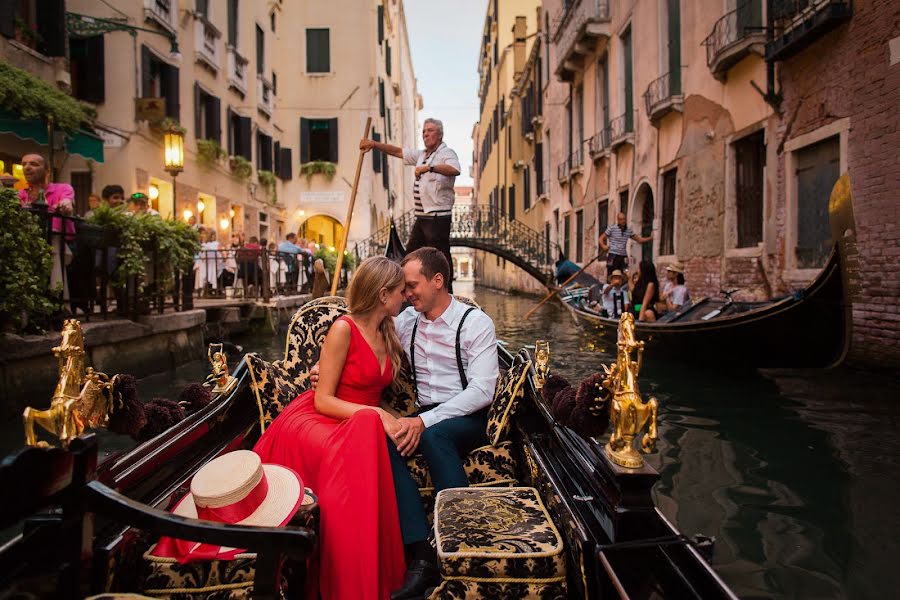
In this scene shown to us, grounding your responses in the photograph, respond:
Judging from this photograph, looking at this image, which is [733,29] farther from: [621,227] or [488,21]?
[488,21]

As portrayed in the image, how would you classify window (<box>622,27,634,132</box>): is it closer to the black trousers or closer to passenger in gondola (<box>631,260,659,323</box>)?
passenger in gondola (<box>631,260,659,323</box>)

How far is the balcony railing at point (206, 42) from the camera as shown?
1017cm


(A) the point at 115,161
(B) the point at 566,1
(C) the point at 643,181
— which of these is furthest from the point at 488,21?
(A) the point at 115,161

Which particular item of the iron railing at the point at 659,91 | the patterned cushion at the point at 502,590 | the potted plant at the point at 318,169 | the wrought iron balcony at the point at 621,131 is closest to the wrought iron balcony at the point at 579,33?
the wrought iron balcony at the point at 621,131

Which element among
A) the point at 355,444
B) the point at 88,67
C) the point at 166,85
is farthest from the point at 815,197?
the point at 166,85

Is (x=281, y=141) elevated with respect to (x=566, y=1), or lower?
lower

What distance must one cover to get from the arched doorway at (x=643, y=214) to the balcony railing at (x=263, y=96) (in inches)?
302

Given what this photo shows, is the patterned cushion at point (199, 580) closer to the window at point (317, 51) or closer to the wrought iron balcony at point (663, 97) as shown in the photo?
the wrought iron balcony at point (663, 97)

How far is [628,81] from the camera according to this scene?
10.2 m

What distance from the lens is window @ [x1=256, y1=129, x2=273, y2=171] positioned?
13.6 metres

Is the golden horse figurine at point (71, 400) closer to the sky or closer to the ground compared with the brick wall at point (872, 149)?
closer to the ground

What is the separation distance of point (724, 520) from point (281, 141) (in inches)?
575

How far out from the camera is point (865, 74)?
4.86m

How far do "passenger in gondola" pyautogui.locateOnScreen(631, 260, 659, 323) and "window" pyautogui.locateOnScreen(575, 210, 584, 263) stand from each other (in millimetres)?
5954
